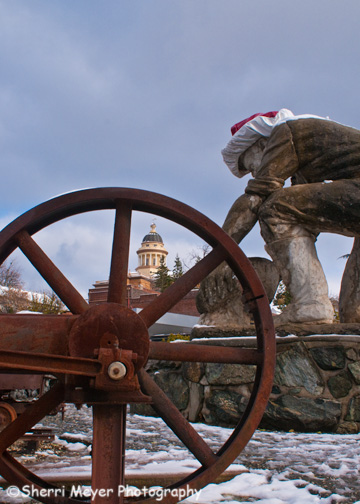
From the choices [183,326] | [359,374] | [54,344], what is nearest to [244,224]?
[359,374]

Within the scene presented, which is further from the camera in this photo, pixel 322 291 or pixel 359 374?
pixel 322 291

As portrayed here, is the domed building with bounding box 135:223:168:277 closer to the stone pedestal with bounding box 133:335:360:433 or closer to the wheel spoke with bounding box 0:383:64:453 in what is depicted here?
the stone pedestal with bounding box 133:335:360:433

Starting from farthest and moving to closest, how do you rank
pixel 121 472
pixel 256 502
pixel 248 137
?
pixel 248 137 → pixel 256 502 → pixel 121 472

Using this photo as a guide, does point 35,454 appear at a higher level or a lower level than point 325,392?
lower

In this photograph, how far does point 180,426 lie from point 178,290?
523 mm

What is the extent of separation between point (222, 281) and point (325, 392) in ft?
4.51

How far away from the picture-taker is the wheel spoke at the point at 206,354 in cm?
179

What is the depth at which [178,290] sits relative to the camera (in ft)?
6.18

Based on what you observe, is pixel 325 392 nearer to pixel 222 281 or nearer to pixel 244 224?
pixel 222 281

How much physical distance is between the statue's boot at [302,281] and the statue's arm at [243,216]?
39cm

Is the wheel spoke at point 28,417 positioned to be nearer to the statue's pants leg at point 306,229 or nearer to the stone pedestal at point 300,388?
the stone pedestal at point 300,388

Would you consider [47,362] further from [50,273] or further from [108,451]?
[50,273]

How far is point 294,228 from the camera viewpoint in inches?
158

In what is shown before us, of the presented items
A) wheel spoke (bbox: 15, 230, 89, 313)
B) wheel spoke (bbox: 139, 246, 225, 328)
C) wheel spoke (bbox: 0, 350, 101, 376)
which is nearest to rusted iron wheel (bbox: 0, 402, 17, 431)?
wheel spoke (bbox: 15, 230, 89, 313)
